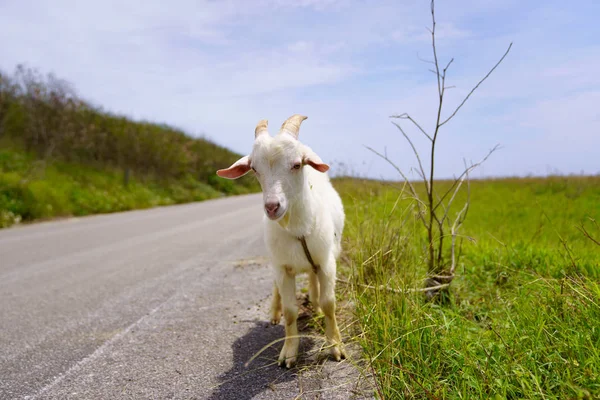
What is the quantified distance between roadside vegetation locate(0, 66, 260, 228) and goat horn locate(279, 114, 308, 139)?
463 inches

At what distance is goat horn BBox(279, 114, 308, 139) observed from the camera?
3182 millimetres

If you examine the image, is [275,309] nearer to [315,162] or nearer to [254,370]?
[254,370]

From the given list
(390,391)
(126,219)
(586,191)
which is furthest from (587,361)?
A: (126,219)

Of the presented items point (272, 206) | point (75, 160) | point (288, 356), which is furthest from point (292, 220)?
point (75, 160)

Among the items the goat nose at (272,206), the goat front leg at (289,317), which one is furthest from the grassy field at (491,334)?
the goat nose at (272,206)

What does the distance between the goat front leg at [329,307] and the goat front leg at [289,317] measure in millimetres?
238

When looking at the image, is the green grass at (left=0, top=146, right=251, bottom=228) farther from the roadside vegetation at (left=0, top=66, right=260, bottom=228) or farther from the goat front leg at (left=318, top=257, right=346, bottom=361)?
the goat front leg at (left=318, top=257, right=346, bottom=361)

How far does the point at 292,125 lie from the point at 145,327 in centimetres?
248

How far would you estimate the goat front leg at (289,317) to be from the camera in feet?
10.6

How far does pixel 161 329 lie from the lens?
161 inches

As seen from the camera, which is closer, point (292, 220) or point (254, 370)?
point (254, 370)

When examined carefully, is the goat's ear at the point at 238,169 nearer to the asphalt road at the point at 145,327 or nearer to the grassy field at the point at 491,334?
the grassy field at the point at 491,334

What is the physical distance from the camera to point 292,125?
128 inches

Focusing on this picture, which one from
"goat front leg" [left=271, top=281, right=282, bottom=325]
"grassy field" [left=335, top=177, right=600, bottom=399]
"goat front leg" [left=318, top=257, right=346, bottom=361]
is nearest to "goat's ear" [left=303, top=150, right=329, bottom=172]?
"grassy field" [left=335, top=177, right=600, bottom=399]
